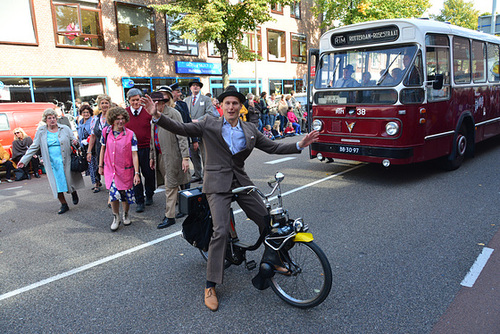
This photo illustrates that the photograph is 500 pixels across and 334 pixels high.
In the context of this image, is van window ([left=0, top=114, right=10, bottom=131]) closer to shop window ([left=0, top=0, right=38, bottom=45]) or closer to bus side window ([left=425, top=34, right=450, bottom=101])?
shop window ([left=0, top=0, right=38, bottom=45])

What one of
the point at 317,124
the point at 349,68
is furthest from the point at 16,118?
the point at 349,68

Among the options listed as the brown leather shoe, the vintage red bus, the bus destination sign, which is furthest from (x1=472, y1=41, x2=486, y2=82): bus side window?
the brown leather shoe

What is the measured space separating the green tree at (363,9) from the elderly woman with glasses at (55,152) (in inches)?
976

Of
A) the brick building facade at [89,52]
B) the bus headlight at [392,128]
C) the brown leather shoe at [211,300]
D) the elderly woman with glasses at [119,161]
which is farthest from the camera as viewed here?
the brick building facade at [89,52]

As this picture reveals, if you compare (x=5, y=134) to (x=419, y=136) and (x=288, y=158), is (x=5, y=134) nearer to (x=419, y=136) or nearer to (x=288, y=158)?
(x=288, y=158)

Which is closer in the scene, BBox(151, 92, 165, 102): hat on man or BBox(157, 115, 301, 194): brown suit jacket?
BBox(157, 115, 301, 194): brown suit jacket

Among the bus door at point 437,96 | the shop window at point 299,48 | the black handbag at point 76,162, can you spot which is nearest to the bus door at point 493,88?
the bus door at point 437,96

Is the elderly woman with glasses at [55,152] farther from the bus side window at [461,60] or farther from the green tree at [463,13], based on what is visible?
the green tree at [463,13]

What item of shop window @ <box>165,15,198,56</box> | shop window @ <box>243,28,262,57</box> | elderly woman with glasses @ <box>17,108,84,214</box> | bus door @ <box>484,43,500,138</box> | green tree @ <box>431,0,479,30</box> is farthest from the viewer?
green tree @ <box>431,0,479,30</box>

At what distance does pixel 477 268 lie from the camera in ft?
12.5

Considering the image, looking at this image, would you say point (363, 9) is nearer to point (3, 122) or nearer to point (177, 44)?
point (177, 44)

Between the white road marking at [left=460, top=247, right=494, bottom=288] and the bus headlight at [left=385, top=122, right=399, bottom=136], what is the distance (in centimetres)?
300

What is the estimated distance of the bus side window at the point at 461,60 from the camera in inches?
316

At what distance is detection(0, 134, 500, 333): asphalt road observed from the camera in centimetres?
308
